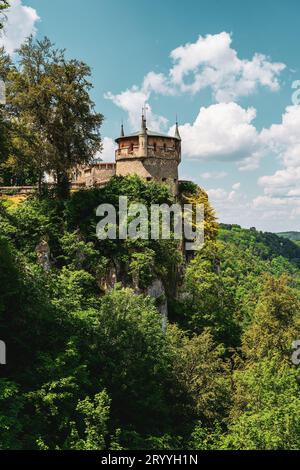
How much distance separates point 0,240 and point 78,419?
7.44m

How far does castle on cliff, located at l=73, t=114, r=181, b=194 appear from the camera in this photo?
35.0 meters

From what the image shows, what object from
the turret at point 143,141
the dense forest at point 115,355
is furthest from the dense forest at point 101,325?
the turret at point 143,141

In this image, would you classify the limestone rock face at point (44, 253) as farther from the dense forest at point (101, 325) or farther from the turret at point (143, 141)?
the turret at point (143, 141)

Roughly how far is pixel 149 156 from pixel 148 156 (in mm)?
99

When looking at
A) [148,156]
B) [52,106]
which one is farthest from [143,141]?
[52,106]

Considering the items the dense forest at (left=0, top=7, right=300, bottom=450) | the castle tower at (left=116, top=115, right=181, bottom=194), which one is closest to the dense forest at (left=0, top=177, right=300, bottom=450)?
the dense forest at (left=0, top=7, right=300, bottom=450)

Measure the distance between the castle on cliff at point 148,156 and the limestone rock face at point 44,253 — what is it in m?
9.41

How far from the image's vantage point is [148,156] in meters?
35.0

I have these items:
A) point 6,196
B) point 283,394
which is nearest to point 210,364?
point 283,394

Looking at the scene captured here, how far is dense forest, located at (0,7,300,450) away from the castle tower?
9.05 feet

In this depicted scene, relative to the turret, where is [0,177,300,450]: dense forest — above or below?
below

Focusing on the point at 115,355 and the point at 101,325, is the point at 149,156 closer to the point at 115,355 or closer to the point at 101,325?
the point at 101,325

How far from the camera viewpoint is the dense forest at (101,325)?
15430mm

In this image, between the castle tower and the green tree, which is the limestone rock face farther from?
the castle tower
